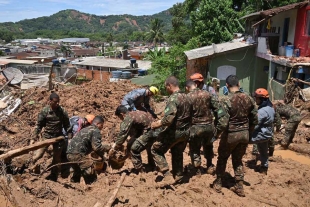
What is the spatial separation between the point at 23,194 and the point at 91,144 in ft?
4.77

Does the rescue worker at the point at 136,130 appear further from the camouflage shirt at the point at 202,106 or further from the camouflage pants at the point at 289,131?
the camouflage pants at the point at 289,131

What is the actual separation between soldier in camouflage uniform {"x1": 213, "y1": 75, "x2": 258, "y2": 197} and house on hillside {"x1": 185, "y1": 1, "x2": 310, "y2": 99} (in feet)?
32.7

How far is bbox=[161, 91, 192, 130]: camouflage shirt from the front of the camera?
4.82 meters

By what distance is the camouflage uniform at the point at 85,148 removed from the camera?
5297 millimetres

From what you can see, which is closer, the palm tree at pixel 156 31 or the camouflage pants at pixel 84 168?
the camouflage pants at pixel 84 168

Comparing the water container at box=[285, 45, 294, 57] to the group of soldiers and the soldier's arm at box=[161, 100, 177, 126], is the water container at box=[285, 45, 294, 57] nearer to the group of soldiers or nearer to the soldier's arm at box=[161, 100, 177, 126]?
the group of soldiers

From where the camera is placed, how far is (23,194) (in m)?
4.27

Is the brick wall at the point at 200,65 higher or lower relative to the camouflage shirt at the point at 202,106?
lower

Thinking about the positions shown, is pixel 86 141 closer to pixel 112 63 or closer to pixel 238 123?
pixel 238 123

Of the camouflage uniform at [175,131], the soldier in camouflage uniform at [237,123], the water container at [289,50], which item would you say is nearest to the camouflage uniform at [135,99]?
the camouflage uniform at [175,131]

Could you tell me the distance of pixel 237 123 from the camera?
4.79 m

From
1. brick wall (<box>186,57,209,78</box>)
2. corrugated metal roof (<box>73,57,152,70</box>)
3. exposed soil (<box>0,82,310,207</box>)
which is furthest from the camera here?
corrugated metal roof (<box>73,57,152,70</box>)

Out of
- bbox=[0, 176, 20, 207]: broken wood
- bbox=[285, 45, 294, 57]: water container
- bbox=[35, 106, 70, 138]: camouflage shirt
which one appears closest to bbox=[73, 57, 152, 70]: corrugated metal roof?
bbox=[285, 45, 294, 57]: water container

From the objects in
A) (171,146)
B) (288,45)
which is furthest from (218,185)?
(288,45)
